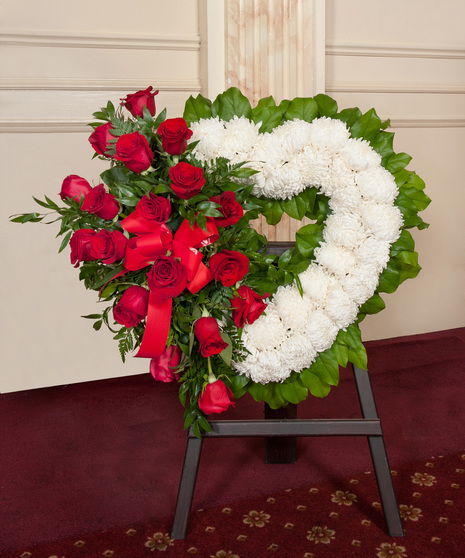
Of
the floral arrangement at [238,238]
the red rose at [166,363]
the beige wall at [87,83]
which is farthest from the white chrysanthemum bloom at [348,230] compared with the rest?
the beige wall at [87,83]

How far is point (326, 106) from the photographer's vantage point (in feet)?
4.99

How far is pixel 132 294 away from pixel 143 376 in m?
1.43

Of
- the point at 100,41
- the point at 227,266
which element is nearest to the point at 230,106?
the point at 227,266

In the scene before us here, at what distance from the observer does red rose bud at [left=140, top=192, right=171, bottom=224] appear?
1243mm

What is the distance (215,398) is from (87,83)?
5.06ft

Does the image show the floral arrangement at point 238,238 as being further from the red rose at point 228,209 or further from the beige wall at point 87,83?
the beige wall at point 87,83

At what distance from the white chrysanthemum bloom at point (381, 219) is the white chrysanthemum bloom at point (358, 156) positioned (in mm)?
90

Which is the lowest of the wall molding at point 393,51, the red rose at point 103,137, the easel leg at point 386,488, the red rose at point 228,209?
the easel leg at point 386,488

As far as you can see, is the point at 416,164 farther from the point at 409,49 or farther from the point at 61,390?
the point at 61,390

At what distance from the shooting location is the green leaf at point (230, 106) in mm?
1505

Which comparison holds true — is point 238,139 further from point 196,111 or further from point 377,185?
point 377,185

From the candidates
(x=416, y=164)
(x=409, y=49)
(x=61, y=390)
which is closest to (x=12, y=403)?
(x=61, y=390)

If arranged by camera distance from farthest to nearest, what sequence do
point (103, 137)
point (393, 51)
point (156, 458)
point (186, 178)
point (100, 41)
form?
point (393, 51)
point (100, 41)
point (156, 458)
point (103, 137)
point (186, 178)

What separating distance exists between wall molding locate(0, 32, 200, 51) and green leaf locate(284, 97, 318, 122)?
3.75 feet
